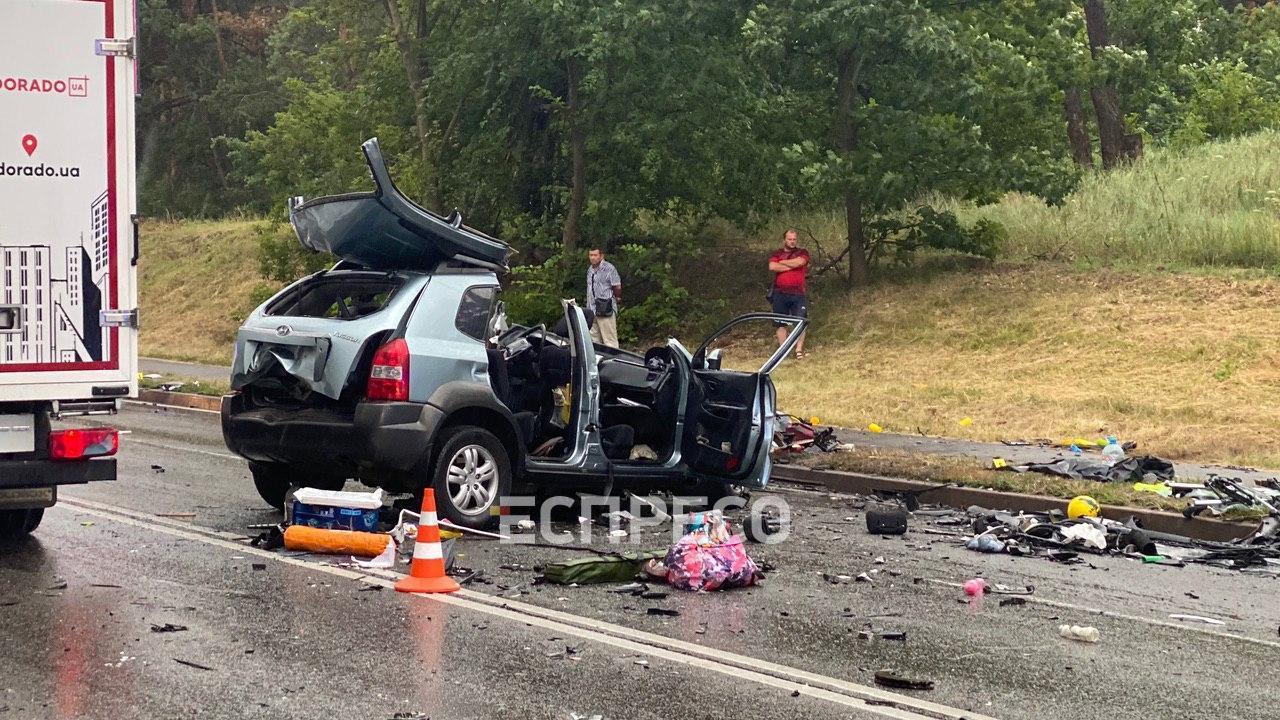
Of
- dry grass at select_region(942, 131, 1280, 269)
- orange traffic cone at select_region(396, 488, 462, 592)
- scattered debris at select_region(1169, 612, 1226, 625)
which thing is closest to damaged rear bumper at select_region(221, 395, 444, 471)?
orange traffic cone at select_region(396, 488, 462, 592)

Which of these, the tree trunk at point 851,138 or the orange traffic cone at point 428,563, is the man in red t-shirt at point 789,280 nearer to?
the tree trunk at point 851,138

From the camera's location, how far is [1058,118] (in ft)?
114

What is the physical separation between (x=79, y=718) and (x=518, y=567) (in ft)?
12.0

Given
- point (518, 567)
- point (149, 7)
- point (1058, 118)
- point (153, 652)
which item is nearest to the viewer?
point (153, 652)

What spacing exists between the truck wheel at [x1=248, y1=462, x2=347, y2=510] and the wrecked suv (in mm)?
15

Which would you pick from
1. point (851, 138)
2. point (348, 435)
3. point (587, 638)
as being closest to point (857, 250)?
point (851, 138)

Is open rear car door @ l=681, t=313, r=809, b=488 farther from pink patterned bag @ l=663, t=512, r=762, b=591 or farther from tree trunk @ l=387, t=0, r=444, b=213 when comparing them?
tree trunk @ l=387, t=0, r=444, b=213

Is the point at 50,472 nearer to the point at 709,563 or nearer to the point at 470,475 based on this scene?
the point at 470,475

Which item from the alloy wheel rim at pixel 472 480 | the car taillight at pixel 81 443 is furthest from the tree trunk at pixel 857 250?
the car taillight at pixel 81 443

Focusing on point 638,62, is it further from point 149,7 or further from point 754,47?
point 149,7

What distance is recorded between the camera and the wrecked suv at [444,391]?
980 centimetres

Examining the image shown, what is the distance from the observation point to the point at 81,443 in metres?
8.69

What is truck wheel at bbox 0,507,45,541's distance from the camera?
9.47m

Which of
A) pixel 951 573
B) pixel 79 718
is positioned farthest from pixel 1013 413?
pixel 79 718
